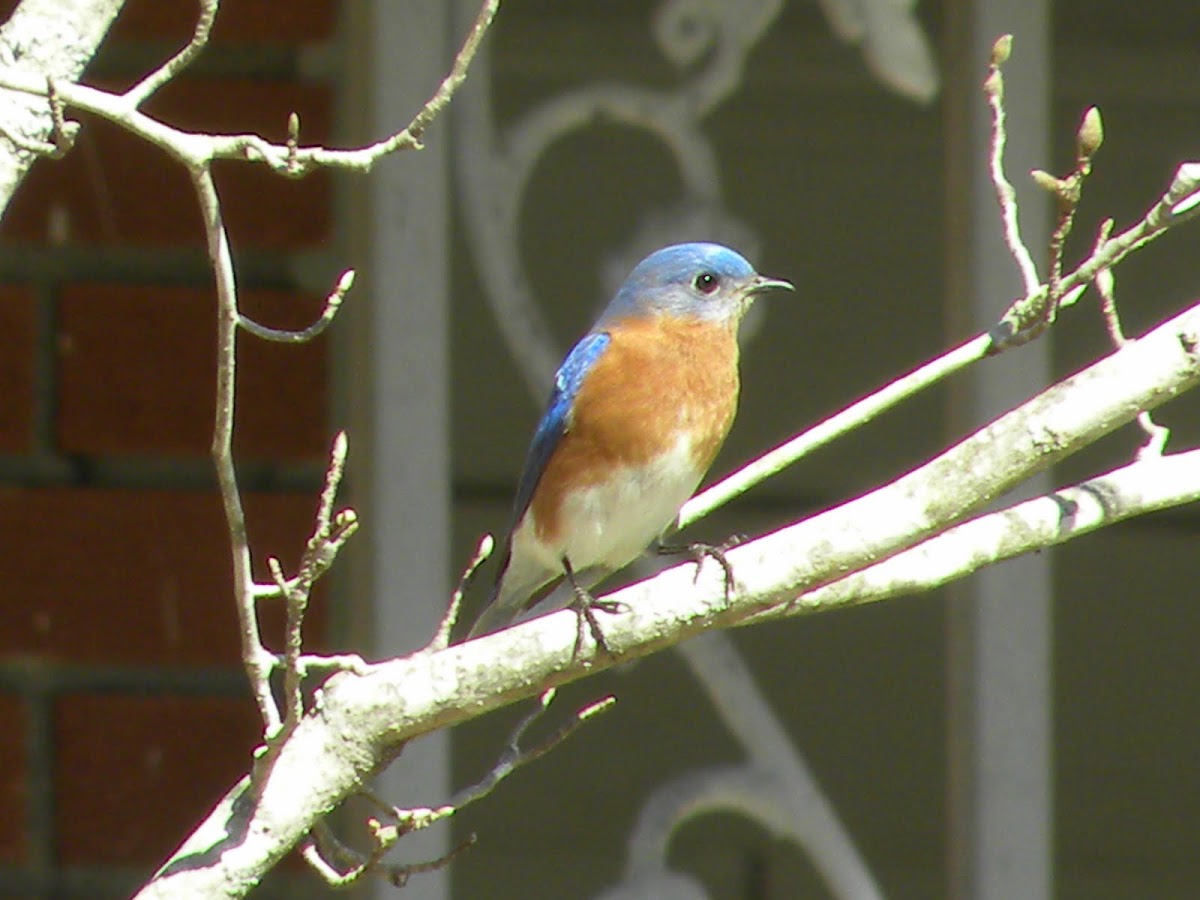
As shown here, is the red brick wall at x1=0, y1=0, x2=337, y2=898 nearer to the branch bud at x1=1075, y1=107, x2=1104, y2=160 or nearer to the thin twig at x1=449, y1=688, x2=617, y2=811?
the thin twig at x1=449, y1=688, x2=617, y2=811

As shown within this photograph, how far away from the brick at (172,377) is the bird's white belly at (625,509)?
858 millimetres

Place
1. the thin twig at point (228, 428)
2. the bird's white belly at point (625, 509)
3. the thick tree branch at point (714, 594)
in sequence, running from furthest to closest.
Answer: the bird's white belly at point (625, 509)
the thick tree branch at point (714, 594)
the thin twig at point (228, 428)

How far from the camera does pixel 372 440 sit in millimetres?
2604

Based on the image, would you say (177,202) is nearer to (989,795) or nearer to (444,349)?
(444,349)

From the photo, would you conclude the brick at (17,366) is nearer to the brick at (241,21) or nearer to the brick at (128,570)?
the brick at (128,570)

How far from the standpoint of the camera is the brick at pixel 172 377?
10.7 feet

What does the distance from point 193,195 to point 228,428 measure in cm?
195

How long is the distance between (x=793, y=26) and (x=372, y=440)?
1.30 m

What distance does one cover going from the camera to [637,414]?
2506mm

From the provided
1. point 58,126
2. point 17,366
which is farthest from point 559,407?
point 58,126

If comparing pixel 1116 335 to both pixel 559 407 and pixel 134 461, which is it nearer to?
pixel 559 407

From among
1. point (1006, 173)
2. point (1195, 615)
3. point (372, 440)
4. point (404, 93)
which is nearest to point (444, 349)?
point (372, 440)

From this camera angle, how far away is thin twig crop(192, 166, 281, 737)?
131 cm

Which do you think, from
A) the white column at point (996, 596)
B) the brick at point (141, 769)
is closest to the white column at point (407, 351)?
the white column at point (996, 596)
